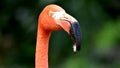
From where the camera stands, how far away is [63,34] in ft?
13.5

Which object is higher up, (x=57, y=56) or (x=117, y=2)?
(x=117, y=2)

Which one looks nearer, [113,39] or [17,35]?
[113,39]

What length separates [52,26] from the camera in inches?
80.9

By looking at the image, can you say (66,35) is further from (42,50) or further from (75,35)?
(75,35)

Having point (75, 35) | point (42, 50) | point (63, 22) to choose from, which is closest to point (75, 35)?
point (75, 35)

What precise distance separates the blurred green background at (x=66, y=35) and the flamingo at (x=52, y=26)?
165 centimetres

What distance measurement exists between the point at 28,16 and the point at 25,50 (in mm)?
347

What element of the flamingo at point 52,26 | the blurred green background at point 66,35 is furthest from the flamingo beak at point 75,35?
the blurred green background at point 66,35

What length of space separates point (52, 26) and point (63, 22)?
0.41 ft

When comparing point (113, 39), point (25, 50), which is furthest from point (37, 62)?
point (25, 50)

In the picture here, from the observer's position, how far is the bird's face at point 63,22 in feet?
6.13

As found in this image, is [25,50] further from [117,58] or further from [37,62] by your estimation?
[37,62]

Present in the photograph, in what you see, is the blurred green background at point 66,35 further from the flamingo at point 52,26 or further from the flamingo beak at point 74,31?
the flamingo beak at point 74,31

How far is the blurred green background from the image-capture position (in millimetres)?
4031
